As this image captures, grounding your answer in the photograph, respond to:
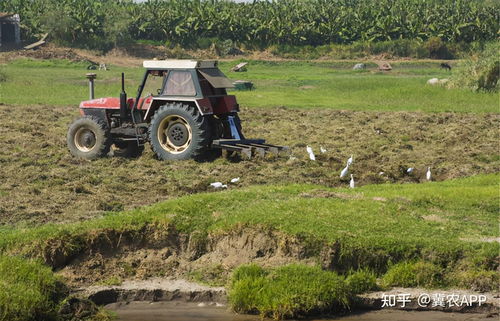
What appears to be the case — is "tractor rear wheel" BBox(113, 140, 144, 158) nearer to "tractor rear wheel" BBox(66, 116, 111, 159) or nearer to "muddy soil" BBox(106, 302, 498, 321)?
"tractor rear wheel" BBox(66, 116, 111, 159)

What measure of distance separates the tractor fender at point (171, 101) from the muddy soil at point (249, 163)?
1022mm

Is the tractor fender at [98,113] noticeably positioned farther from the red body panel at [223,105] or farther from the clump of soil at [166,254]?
the clump of soil at [166,254]

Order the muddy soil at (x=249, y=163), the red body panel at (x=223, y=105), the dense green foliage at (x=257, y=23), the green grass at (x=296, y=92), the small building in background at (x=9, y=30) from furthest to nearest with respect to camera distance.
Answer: the dense green foliage at (x=257, y=23) → the small building in background at (x=9, y=30) → the green grass at (x=296, y=92) → the red body panel at (x=223, y=105) → the muddy soil at (x=249, y=163)

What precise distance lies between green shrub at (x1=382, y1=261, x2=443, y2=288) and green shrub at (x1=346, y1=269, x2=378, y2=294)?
161 millimetres

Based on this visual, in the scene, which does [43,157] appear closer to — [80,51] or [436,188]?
[436,188]

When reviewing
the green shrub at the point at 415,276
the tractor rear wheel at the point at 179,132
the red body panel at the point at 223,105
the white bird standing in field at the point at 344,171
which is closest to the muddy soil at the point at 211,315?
the green shrub at the point at 415,276

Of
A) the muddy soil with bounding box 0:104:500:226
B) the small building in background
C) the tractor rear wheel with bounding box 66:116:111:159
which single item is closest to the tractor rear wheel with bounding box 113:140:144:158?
the muddy soil with bounding box 0:104:500:226

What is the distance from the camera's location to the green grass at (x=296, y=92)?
31.0 metres

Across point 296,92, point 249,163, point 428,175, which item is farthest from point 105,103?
point 296,92

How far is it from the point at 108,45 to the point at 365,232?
5638 cm

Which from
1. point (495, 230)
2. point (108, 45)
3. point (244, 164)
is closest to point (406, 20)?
point (108, 45)

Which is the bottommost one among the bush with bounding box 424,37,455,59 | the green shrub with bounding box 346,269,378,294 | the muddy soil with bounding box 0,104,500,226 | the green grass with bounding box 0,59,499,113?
the bush with bounding box 424,37,455,59

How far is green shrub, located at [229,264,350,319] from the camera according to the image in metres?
9.73

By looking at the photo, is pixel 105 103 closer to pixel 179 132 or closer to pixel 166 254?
pixel 179 132
